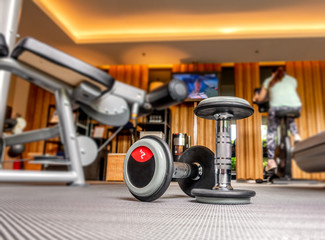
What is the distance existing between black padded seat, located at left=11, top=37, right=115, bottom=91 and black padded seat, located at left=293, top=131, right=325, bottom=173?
1300 millimetres

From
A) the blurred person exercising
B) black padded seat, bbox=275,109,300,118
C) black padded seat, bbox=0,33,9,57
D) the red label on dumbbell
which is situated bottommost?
the red label on dumbbell

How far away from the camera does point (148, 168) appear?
0.74 metres

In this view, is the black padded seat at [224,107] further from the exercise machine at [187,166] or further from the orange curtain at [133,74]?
the orange curtain at [133,74]

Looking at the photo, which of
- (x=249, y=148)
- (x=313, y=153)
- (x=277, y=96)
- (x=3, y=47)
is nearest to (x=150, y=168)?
(x=249, y=148)

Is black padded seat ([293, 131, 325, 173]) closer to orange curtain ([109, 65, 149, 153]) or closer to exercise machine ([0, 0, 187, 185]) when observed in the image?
exercise machine ([0, 0, 187, 185])

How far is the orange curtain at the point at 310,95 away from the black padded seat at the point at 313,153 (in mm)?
2611

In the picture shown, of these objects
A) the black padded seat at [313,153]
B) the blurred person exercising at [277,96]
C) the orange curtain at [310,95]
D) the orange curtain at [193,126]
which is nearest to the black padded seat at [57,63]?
the orange curtain at [193,126]

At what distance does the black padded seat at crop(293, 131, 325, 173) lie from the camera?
1616 millimetres

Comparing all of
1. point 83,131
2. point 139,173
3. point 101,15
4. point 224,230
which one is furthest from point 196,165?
point 101,15

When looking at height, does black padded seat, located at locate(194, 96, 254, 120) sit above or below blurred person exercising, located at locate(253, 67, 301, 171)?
below

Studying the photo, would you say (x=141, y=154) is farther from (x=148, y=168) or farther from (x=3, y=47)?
(x=3, y=47)

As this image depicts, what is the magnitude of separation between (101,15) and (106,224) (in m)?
3.76

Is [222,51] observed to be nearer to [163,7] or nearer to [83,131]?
[163,7]

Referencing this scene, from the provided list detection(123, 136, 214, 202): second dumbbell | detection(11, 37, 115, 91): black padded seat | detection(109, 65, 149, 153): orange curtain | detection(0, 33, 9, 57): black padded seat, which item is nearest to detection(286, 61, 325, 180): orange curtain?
detection(109, 65, 149, 153): orange curtain
